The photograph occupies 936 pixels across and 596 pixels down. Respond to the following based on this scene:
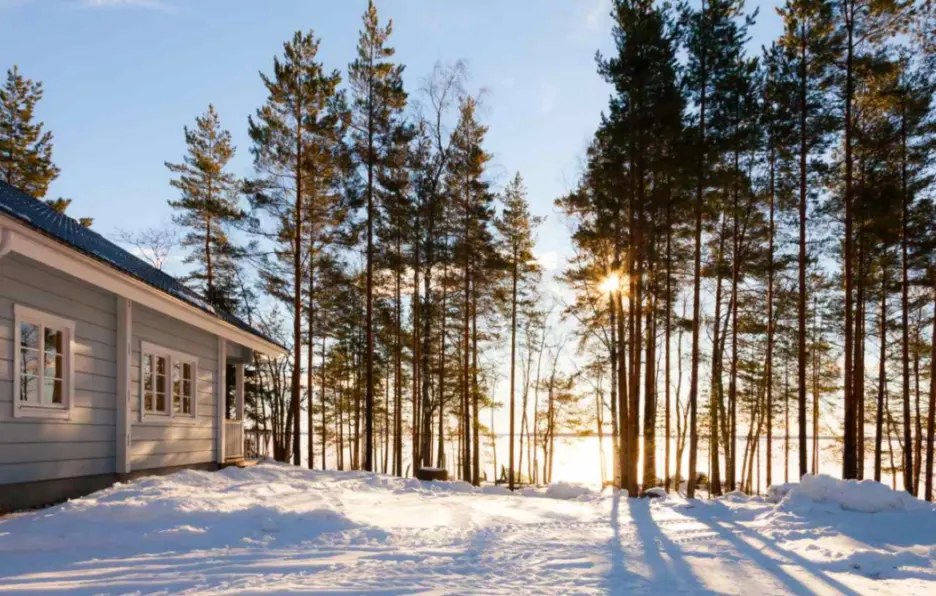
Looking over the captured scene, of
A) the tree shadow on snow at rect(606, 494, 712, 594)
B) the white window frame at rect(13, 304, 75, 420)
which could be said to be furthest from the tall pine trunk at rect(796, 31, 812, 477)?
the white window frame at rect(13, 304, 75, 420)

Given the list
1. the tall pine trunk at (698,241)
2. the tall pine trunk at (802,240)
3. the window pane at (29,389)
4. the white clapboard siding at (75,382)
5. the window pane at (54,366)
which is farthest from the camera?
the tall pine trunk at (698,241)

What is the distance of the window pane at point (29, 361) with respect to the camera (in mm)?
7883

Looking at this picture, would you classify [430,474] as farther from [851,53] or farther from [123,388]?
[851,53]

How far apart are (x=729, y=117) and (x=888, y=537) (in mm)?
10727

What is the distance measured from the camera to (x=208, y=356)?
13.5m

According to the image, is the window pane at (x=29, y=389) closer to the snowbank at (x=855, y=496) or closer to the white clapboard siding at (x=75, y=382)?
the white clapboard siding at (x=75, y=382)

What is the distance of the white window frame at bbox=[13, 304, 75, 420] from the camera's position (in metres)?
7.64

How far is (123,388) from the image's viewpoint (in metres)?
9.85

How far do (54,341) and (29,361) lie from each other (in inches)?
20.2

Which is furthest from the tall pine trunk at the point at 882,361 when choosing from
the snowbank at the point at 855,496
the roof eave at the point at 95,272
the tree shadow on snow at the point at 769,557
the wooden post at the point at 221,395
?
the roof eave at the point at 95,272

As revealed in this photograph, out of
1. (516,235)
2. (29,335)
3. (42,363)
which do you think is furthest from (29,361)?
(516,235)

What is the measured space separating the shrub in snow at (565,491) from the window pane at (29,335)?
36.0ft

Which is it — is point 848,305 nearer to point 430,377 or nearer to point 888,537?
point 888,537

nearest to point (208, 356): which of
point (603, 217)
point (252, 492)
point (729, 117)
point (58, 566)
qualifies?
point (252, 492)
